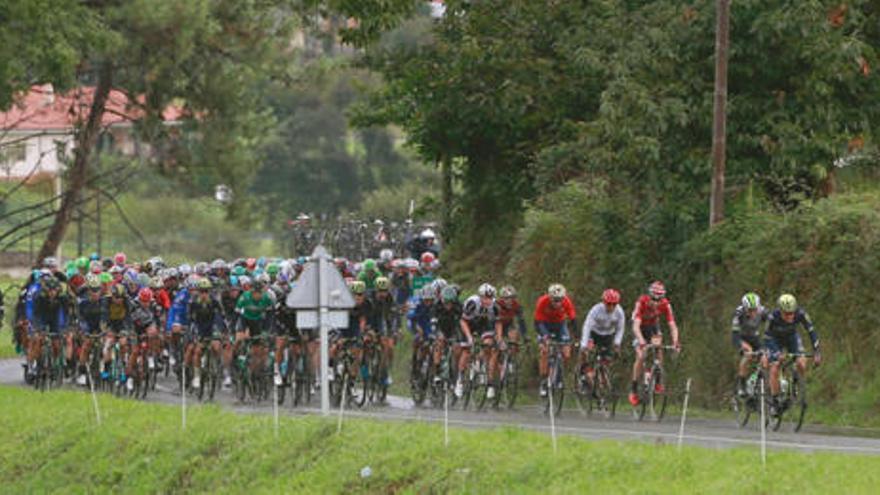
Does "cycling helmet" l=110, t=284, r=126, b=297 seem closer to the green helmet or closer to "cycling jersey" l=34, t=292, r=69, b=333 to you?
"cycling jersey" l=34, t=292, r=69, b=333

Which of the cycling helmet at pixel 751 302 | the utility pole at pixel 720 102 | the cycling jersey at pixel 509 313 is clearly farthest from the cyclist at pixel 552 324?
the cycling helmet at pixel 751 302

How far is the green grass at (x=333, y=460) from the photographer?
62.2 ft

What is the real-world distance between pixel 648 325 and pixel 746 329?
232 centimetres

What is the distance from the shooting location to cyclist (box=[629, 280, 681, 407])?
2903 centimetres

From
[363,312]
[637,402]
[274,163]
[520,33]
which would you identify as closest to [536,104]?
[520,33]

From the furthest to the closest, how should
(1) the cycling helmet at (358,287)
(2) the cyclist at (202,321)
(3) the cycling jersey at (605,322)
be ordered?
(2) the cyclist at (202,321)
(1) the cycling helmet at (358,287)
(3) the cycling jersey at (605,322)

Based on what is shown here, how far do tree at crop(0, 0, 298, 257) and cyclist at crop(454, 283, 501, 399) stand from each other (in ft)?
51.4

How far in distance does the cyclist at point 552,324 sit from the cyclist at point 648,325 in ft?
4.20

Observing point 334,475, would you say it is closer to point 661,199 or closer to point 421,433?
point 421,433

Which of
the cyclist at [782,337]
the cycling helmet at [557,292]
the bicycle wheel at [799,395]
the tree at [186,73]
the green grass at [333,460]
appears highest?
the tree at [186,73]

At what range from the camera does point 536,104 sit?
127 ft

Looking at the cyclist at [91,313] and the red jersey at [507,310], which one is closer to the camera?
the red jersey at [507,310]

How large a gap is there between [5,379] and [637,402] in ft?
51.7

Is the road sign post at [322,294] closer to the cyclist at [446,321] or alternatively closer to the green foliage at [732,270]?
the cyclist at [446,321]
